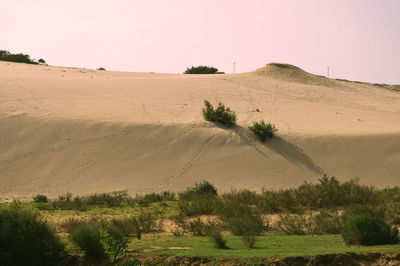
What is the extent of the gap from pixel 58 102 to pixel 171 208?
48.9 feet

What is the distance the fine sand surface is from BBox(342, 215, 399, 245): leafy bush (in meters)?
11.3

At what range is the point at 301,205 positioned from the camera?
15.1 metres

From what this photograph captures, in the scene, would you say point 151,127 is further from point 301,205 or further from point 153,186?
point 301,205

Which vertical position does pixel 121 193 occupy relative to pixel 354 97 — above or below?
below

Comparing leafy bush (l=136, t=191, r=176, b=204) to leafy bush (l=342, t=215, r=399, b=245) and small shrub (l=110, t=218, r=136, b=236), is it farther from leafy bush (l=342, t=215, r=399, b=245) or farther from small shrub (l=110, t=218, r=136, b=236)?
leafy bush (l=342, t=215, r=399, b=245)

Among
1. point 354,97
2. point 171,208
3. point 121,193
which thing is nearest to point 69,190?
point 121,193

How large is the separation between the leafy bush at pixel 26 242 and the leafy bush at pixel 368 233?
15.4 ft

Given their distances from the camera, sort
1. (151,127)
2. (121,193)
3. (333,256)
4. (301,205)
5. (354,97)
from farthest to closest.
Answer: (354,97) < (151,127) < (121,193) < (301,205) < (333,256)

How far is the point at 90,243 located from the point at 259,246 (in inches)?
108

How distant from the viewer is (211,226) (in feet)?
37.1

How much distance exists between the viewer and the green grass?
8.41 m

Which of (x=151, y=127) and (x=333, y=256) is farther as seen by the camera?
(x=151, y=127)

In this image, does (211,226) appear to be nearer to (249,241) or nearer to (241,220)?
(241,220)

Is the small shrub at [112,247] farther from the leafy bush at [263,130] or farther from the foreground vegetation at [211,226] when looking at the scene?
the leafy bush at [263,130]
